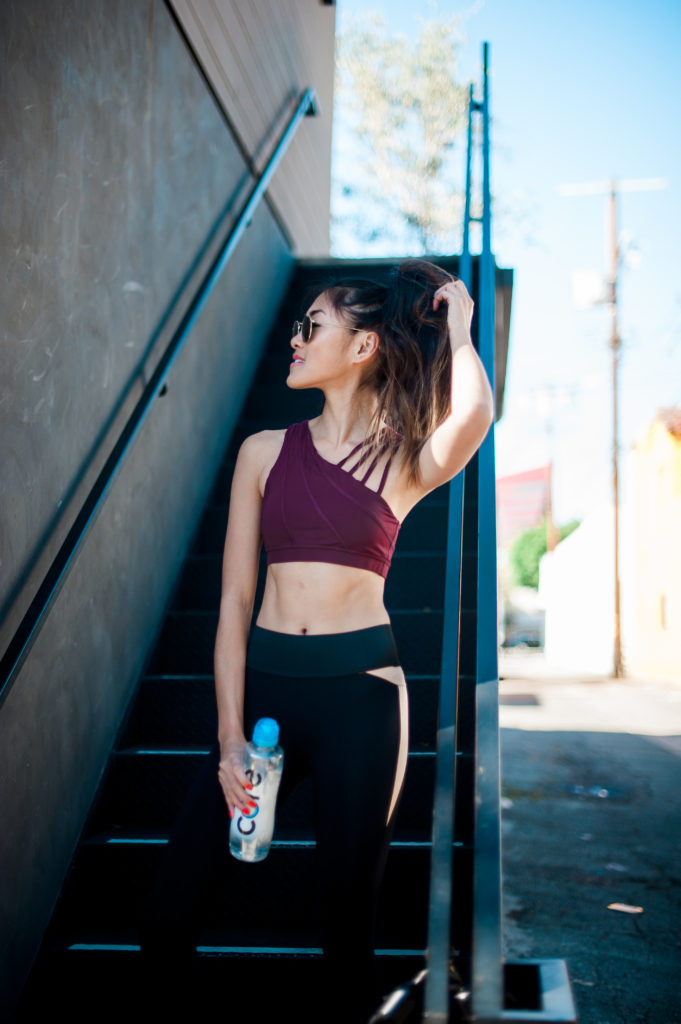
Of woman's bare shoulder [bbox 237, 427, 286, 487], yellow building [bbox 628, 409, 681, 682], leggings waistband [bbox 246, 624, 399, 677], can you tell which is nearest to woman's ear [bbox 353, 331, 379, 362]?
woman's bare shoulder [bbox 237, 427, 286, 487]

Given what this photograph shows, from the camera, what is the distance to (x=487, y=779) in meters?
1.50

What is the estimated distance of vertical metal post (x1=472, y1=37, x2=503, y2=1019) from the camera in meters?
1.20

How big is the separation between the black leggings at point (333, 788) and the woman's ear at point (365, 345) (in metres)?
0.69

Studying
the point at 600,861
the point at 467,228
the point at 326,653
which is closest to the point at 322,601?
the point at 326,653

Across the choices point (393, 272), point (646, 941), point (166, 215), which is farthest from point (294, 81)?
point (646, 941)

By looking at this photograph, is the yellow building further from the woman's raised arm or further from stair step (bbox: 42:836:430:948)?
the woman's raised arm

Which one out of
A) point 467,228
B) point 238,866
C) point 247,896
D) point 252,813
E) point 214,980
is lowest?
point 214,980

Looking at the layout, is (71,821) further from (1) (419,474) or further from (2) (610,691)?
(2) (610,691)

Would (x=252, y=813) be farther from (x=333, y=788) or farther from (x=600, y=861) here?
(x=600, y=861)

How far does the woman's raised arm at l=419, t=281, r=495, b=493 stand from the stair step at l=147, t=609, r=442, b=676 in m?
1.56

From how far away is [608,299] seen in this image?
20.8 m

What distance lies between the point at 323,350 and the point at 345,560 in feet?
1.82

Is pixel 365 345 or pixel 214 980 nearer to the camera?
pixel 365 345

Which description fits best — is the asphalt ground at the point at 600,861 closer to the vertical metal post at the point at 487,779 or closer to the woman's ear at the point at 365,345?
the vertical metal post at the point at 487,779
